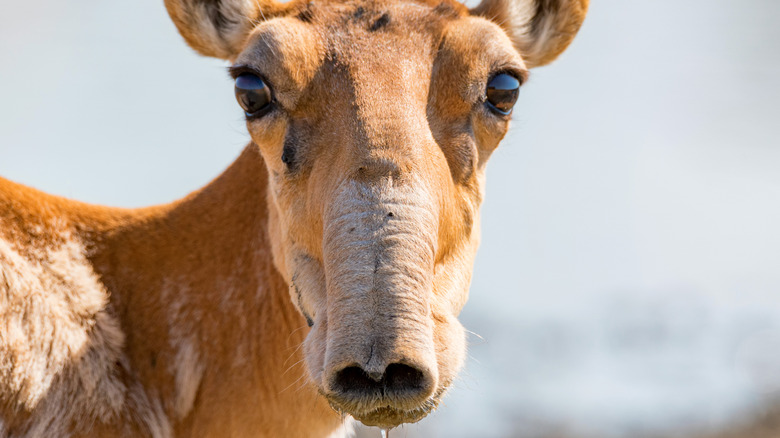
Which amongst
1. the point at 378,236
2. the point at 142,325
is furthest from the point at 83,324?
the point at 378,236

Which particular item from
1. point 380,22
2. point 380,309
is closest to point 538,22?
point 380,22

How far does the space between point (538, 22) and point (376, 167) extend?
10.7ft

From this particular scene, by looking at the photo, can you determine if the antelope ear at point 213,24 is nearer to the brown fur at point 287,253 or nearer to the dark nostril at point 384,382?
the brown fur at point 287,253

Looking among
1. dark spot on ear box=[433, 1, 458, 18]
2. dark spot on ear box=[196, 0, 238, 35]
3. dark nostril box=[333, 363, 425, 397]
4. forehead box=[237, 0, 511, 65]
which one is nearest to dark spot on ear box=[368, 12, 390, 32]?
forehead box=[237, 0, 511, 65]

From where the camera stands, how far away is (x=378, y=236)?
499 cm

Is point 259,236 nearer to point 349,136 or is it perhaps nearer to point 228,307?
point 228,307

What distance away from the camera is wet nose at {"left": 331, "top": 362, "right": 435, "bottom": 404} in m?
4.63

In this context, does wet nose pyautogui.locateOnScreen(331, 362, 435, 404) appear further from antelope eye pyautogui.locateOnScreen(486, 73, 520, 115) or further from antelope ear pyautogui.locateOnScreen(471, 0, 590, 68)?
antelope ear pyautogui.locateOnScreen(471, 0, 590, 68)

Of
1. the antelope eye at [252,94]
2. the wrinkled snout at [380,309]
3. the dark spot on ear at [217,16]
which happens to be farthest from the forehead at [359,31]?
the wrinkled snout at [380,309]

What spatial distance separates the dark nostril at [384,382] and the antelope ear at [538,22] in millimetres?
3844

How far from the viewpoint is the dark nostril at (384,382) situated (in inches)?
183

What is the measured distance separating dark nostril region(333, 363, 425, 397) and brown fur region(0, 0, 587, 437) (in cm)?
4

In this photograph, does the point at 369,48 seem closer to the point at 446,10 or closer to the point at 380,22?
the point at 380,22

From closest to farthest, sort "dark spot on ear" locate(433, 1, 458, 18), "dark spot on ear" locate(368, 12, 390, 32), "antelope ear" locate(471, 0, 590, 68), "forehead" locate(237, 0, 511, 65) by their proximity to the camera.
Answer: "forehead" locate(237, 0, 511, 65), "dark spot on ear" locate(368, 12, 390, 32), "dark spot on ear" locate(433, 1, 458, 18), "antelope ear" locate(471, 0, 590, 68)
